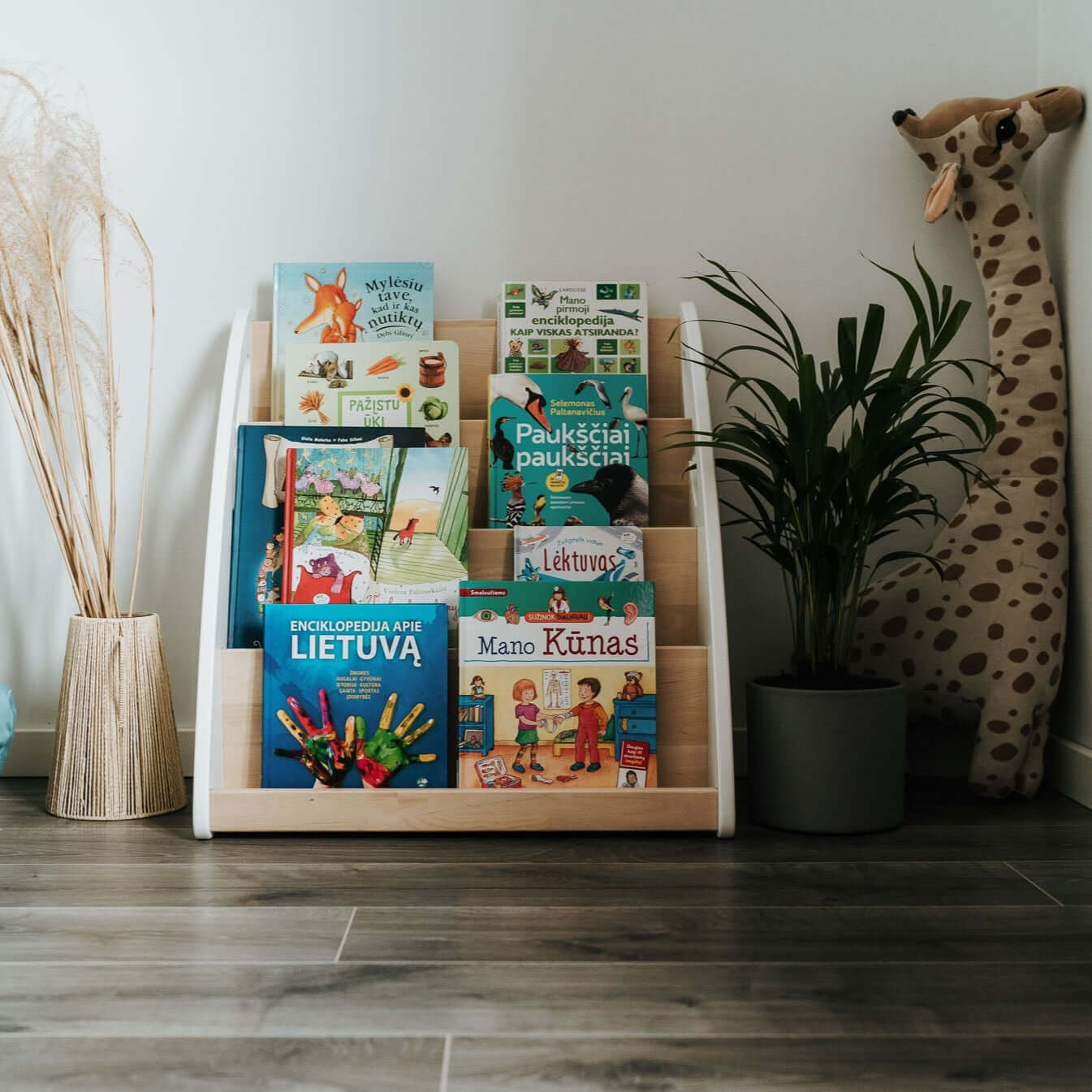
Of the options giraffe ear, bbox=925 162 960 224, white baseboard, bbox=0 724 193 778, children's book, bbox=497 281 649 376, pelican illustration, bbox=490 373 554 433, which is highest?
giraffe ear, bbox=925 162 960 224

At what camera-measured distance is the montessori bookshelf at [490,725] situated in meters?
1.47

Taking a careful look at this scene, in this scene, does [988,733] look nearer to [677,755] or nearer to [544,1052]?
[677,755]

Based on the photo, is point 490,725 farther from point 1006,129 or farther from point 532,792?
point 1006,129

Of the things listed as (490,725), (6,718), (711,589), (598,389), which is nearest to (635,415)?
(598,389)

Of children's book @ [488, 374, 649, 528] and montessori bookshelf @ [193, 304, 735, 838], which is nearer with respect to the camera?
montessori bookshelf @ [193, 304, 735, 838]

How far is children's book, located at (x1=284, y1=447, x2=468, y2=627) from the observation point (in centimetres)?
161

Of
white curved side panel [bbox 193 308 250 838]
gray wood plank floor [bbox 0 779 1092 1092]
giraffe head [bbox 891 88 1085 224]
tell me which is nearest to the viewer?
gray wood plank floor [bbox 0 779 1092 1092]

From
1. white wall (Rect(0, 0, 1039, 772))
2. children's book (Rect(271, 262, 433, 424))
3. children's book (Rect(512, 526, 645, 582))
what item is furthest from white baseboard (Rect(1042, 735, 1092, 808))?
children's book (Rect(271, 262, 433, 424))

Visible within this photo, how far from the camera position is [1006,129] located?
170 cm

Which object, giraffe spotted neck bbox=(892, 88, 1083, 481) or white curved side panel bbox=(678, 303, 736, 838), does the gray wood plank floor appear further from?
giraffe spotted neck bbox=(892, 88, 1083, 481)

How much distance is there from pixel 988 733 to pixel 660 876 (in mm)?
678

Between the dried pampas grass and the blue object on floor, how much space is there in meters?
0.17

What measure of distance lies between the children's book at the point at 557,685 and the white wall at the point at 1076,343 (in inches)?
28.5

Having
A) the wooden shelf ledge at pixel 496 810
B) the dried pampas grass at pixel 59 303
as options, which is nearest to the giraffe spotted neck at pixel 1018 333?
the wooden shelf ledge at pixel 496 810
